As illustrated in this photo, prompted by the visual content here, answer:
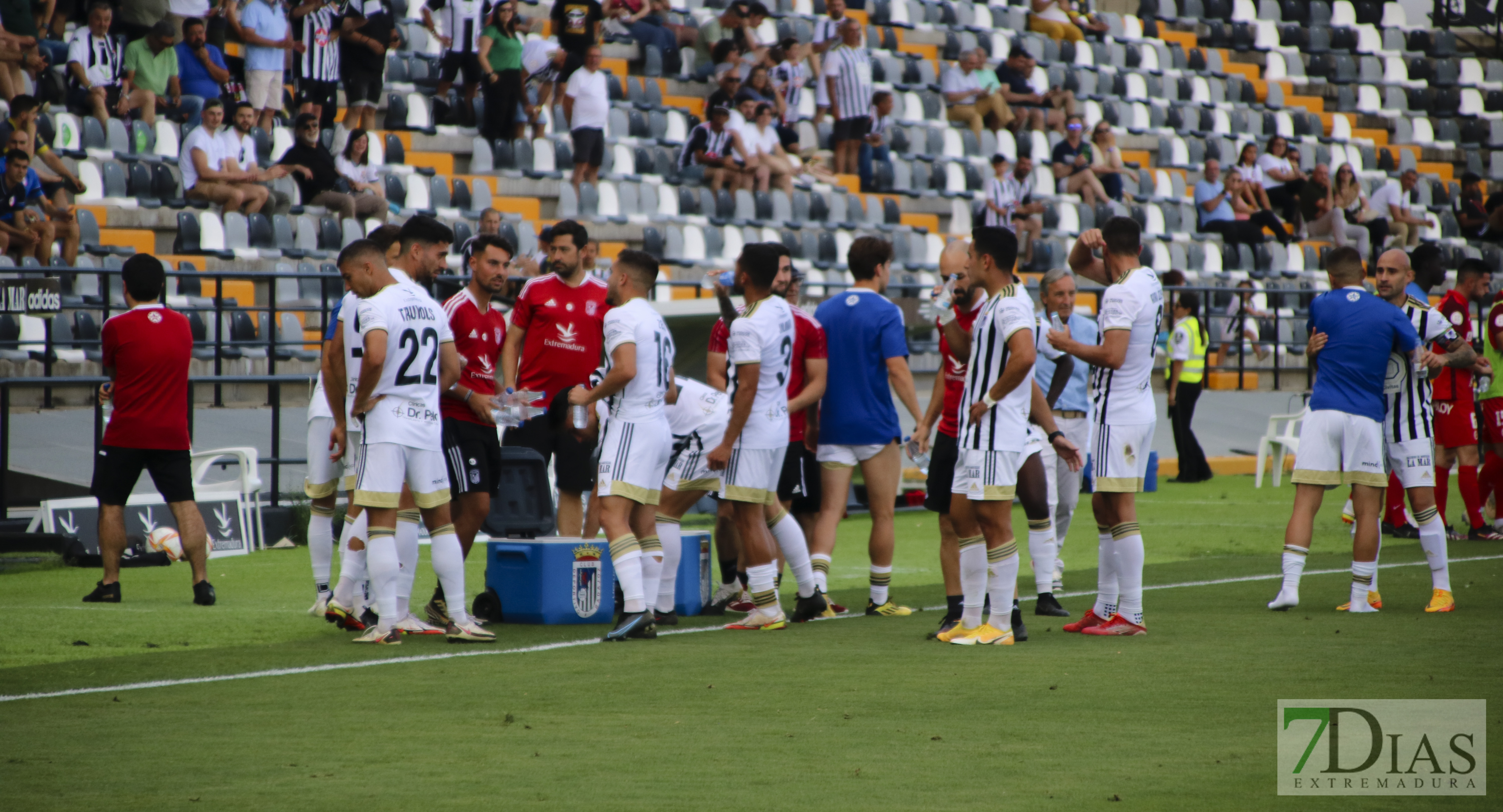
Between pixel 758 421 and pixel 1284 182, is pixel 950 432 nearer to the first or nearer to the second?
pixel 758 421

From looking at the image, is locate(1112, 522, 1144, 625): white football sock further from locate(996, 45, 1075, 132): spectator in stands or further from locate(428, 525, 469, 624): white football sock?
locate(996, 45, 1075, 132): spectator in stands

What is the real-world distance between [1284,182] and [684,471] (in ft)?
71.4

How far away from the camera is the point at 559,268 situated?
9.47m

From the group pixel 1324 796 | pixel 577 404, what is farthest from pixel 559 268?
pixel 1324 796

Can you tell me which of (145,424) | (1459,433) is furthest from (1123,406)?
(1459,433)

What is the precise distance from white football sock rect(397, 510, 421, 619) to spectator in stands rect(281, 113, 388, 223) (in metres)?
9.57

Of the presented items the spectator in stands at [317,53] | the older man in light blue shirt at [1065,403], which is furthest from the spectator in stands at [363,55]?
the older man in light blue shirt at [1065,403]

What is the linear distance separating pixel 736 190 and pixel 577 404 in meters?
13.9

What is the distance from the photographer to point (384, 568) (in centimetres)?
808

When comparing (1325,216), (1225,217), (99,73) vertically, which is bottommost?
(1225,217)

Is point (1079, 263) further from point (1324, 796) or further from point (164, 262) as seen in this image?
point (164, 262)

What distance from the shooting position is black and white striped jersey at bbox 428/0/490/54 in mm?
19828

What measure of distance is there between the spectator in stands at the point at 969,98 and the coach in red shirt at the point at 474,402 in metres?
18.6

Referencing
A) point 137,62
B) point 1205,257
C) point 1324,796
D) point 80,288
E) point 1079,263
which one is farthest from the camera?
point 1205,257
